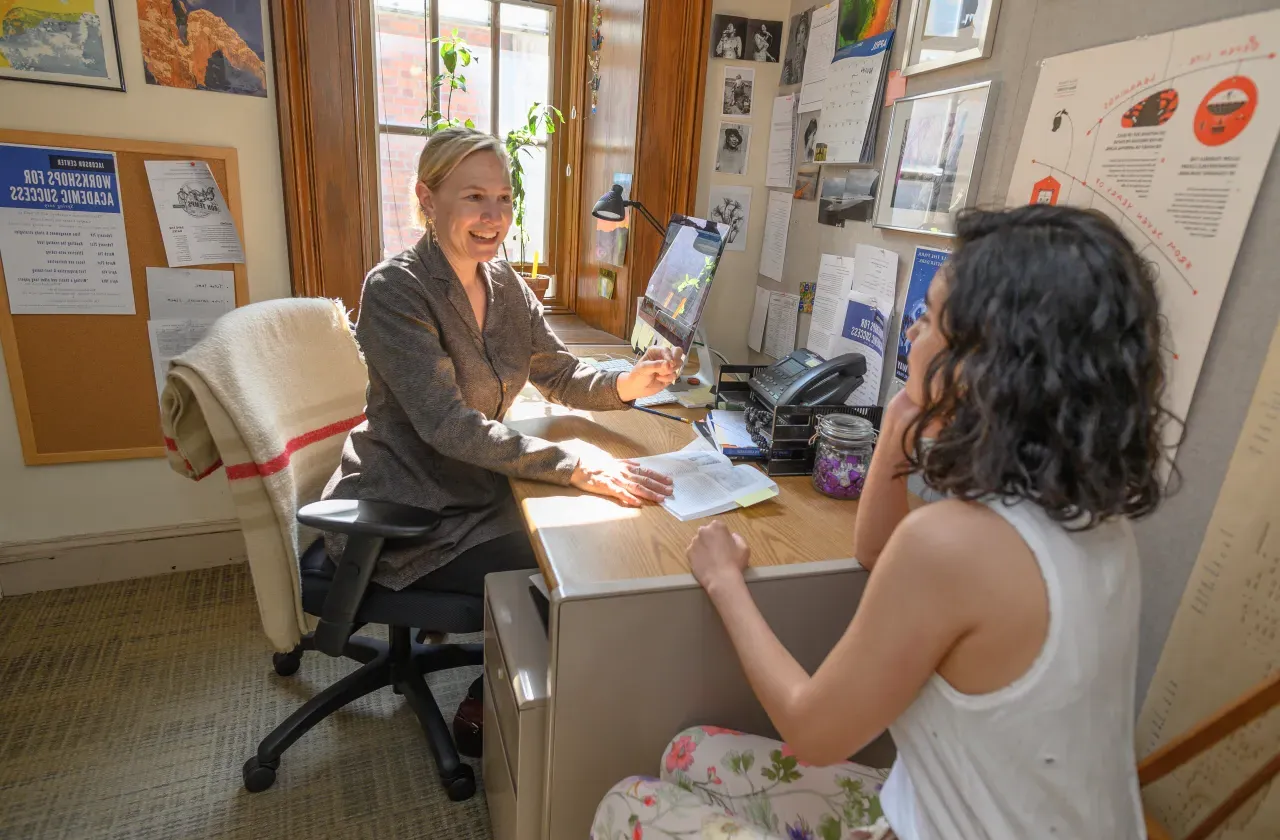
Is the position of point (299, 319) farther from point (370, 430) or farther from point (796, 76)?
point (796, 76)

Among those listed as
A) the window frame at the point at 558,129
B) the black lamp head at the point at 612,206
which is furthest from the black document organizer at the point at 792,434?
the window frame at the point at 558,129

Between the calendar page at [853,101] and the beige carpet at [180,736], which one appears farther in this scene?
the calendar page at [853,101]

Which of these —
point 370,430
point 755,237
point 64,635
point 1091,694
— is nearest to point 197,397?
point 370,430

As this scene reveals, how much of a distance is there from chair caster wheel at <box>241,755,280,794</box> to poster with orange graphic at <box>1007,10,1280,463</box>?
1786 mm

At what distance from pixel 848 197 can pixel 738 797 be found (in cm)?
134

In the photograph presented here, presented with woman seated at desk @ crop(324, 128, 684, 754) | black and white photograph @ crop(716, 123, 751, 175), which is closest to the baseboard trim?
woman seated at desk @ crop(324, 128, 684, 754)

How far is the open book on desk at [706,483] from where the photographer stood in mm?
1240

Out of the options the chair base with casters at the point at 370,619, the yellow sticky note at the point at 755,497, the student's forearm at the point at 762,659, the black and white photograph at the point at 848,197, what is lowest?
the chair base with casters at the point at 370,619

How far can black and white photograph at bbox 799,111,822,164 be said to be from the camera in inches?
73.0

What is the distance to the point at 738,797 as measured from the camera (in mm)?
980

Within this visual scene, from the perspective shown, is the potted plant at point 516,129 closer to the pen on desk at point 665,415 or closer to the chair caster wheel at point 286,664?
the pen on desk at point 665,415

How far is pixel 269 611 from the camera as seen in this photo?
4.63 feet

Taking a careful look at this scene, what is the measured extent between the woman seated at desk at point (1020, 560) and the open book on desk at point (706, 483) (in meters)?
0.49

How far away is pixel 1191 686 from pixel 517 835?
1024 millimetres
